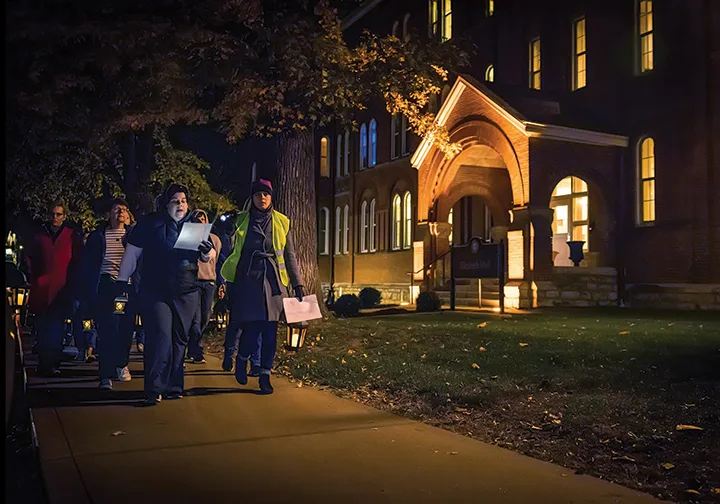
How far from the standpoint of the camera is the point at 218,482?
458 cm

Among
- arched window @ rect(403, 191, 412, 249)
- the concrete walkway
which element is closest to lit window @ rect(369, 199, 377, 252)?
arched window @ rect(403, 191, 412, 249)

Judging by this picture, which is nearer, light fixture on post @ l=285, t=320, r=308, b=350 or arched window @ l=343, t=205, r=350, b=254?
light fixture on post @ l=285, t=320, r=308, b=350

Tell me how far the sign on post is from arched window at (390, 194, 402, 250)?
1150cm

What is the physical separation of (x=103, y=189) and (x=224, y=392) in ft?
63.4

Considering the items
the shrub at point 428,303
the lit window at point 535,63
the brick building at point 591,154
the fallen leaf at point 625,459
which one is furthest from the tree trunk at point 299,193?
the lit window at point 535,63

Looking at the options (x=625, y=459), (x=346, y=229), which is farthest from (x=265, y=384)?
(x=346, y=229)

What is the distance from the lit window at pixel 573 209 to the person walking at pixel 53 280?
15856 mm

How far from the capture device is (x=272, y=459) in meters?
5.15

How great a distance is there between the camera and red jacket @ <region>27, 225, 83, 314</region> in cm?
891

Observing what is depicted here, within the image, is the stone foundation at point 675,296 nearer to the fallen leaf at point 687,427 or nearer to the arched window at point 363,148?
the fallen leaf at point 687,427

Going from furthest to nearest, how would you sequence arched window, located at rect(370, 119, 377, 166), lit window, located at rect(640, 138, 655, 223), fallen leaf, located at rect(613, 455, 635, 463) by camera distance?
1. arched window, located at rect(370, 119, 377, 166)
2. lit window, located at rect(640, 138, 655, 223)
3. fallen leaf, located at rect(613, 455, 635, 463)

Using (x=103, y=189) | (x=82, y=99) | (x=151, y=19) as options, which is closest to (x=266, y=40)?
(x=151, y=19)

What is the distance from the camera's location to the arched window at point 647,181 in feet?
65.1

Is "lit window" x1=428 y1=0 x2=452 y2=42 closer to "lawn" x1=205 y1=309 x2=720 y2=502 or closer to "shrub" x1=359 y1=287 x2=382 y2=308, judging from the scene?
"shrub" x1=359 y1=287 x2=382 y2=308
